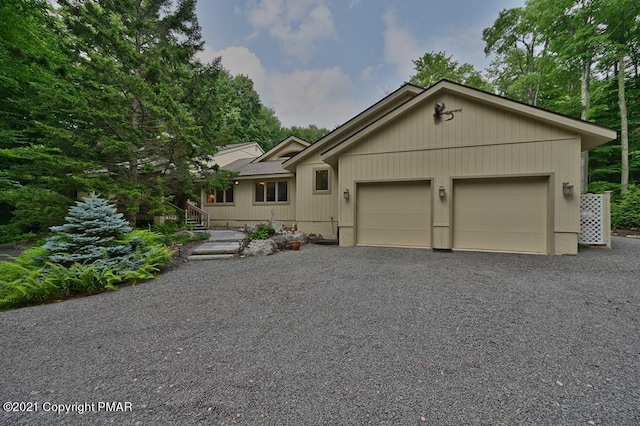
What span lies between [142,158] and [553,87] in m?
23.6

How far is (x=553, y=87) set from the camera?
16500 millimetres

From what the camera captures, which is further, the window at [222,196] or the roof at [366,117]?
the window at [222,196]

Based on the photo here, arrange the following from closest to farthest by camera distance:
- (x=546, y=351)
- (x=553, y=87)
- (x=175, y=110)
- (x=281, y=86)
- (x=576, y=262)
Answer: (x=546, y=351) → (x=576, y=262) → (x=175, y=110) → (x=553, y=87) → (x=281, y=86)

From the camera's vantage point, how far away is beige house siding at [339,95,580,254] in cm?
642

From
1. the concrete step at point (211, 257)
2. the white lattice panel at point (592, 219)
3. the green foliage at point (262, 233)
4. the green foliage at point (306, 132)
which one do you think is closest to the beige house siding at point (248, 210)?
the green foliage at point (262, 233)

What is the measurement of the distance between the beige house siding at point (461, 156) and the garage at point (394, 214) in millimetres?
266

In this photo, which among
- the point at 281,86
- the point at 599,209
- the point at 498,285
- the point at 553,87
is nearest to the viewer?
the point at 498,285

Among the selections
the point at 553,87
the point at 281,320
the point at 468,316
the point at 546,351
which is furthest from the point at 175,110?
the point at 553,87

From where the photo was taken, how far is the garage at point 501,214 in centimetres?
668

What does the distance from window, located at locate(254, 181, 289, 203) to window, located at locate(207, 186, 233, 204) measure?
168 centimetres

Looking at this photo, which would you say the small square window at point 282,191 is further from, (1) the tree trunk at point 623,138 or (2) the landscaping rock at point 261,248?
(1) the tree trunk at point 623,138

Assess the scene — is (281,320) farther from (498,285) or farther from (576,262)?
(576,262)

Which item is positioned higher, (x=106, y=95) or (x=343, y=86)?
(x=343, y=86)

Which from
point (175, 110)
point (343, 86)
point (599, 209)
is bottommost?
point (599, 209)
